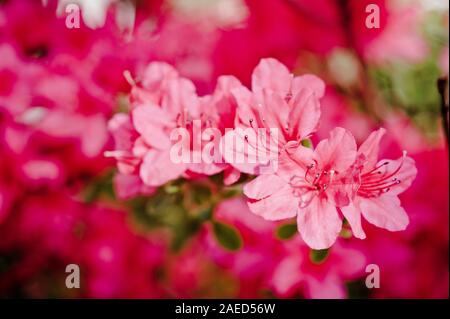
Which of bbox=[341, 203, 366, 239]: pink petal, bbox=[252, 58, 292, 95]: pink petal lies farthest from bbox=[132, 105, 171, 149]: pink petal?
bbox=[341, 203, 366, 239]: pink petal

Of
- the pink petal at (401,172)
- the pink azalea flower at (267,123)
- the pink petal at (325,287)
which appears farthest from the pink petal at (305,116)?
the pink petal at (325,287)

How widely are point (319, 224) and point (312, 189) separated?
4cm

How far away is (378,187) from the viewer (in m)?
0.76

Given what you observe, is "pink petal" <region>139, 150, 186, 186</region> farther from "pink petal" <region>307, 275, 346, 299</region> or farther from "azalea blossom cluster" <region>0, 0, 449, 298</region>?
"pink petal" <region>307, 275, 346, 299</region>

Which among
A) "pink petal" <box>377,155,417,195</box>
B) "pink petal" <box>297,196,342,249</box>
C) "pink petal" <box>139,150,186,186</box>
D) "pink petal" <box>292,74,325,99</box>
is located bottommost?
"pink petal" <box>297,196,342,249</box>

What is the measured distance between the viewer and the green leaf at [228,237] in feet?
2.85

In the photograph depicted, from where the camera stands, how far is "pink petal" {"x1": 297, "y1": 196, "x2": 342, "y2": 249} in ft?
2.37

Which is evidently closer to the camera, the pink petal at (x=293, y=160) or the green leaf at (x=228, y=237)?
the pink petal at (x=293, y=160)

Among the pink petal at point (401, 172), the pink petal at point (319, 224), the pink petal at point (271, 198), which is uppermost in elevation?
the pink petal at point (401, 172)

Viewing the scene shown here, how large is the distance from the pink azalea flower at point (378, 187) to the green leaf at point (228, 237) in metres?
0.19

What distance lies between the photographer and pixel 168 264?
1048mm

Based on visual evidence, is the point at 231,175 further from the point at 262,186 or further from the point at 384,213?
the point at 384,213

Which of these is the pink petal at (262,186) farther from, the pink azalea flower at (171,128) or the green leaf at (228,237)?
the green leaf at (228,237)
